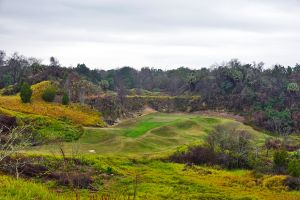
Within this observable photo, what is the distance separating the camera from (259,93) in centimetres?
7588

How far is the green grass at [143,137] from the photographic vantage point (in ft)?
135

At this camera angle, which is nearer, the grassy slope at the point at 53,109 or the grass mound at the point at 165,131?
the grassy slope at the point at 53,109

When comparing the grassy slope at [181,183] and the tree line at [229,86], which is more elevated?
the tree line at [229,86]

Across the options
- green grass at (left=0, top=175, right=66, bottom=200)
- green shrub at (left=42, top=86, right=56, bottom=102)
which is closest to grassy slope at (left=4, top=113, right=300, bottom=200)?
green grass at (left=0, top=175, right=66, bottom=200)

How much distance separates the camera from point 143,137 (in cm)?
4556

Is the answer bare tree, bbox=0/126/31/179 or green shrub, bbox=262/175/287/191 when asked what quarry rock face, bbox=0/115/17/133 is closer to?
bare tree, bbox=0/126/31/179

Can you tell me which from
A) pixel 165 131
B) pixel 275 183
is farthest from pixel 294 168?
pixel 165 131

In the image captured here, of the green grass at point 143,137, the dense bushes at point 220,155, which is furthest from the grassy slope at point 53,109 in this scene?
the dense bushes at point 220,155

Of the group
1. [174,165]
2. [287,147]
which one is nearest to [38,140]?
[174,165]

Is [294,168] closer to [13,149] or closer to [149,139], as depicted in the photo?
[149,139]

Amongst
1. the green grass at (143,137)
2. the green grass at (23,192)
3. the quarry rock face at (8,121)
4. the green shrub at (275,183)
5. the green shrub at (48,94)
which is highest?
the green shrub at (48,94)

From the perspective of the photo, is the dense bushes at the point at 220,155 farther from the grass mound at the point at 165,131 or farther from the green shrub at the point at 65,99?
the green shrub at the point at 65,99

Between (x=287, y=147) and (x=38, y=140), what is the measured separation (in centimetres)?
2748

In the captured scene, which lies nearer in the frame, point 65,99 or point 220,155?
point 220,155
